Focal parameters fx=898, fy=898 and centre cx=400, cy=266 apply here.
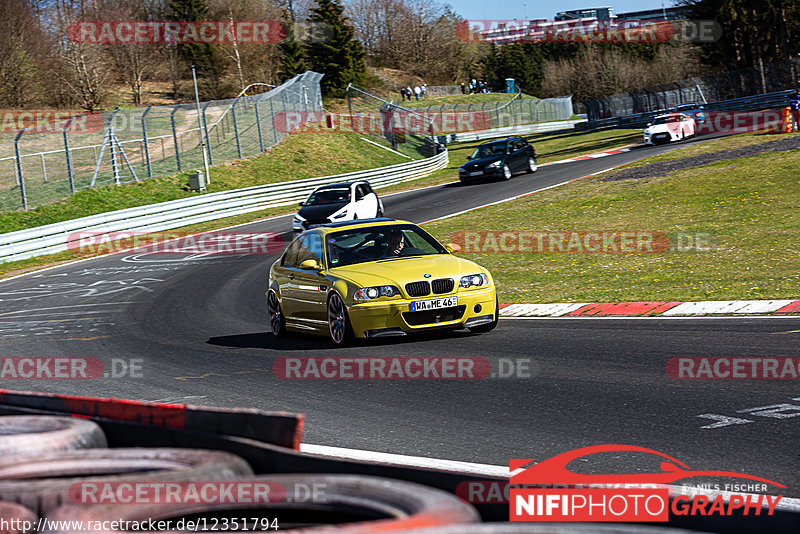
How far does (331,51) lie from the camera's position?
75.8 metres

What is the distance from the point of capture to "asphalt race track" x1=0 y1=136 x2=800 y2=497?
Result: 5.90 meters

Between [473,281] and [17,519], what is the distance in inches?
303

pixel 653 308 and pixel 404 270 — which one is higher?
pixel 404 270

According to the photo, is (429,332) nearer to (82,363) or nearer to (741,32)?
(82,363)

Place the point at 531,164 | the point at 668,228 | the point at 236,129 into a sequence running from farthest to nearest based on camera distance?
the point at 236,129
the point at 531,164
the point at 668,228

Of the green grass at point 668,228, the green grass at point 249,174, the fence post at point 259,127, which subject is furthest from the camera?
the fence post at point 259,127

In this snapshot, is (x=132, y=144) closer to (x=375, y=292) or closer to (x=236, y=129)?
(x=236, y=129)

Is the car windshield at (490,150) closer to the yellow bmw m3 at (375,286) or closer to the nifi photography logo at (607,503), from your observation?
the yellow bmw m3 at (375,286)

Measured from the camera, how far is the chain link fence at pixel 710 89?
64.3 meters

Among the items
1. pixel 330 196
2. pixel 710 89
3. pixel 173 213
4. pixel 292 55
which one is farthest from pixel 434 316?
pixel 292 55

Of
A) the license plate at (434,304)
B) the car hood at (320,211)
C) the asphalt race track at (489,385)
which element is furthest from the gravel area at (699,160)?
the license plate at (434,304)

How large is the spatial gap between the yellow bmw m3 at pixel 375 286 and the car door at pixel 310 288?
0.01m

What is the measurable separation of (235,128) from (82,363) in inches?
1396

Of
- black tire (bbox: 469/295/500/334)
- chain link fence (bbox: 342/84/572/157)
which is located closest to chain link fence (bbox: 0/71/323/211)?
chain link fence (bbox: 342/84/572/157)
